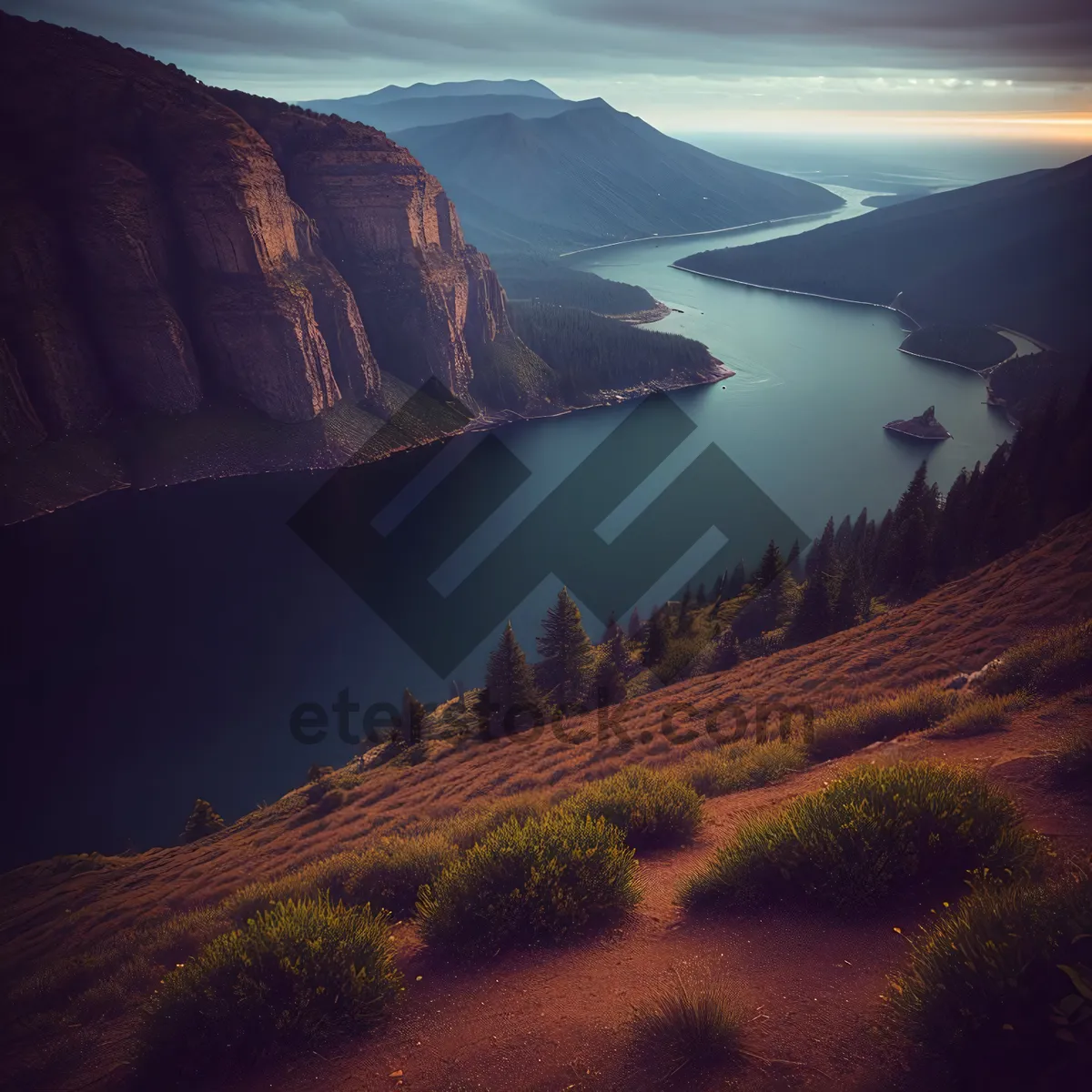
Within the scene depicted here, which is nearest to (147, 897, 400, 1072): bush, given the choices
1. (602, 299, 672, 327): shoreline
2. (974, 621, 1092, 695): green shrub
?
(974, 621, 1092, 695): green shrub

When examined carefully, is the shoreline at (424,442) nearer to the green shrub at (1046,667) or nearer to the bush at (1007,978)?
the green shrub at (1046,667)

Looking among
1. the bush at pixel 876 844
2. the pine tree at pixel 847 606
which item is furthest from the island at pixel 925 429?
the bush at pixel 876 844

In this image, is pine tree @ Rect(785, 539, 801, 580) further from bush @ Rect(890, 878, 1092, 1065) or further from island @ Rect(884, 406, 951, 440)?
island @ Rect(884, 406, 951, 440)

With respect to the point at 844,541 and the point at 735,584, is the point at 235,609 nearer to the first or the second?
the point at 735,584

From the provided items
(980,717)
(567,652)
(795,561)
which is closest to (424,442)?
(795,561)

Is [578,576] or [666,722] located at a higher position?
[666,722]

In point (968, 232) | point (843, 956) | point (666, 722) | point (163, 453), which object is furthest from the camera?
point (968, 232)

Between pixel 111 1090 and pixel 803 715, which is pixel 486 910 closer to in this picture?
pixel 111 1090

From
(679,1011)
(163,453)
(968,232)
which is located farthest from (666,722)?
(968,232)
